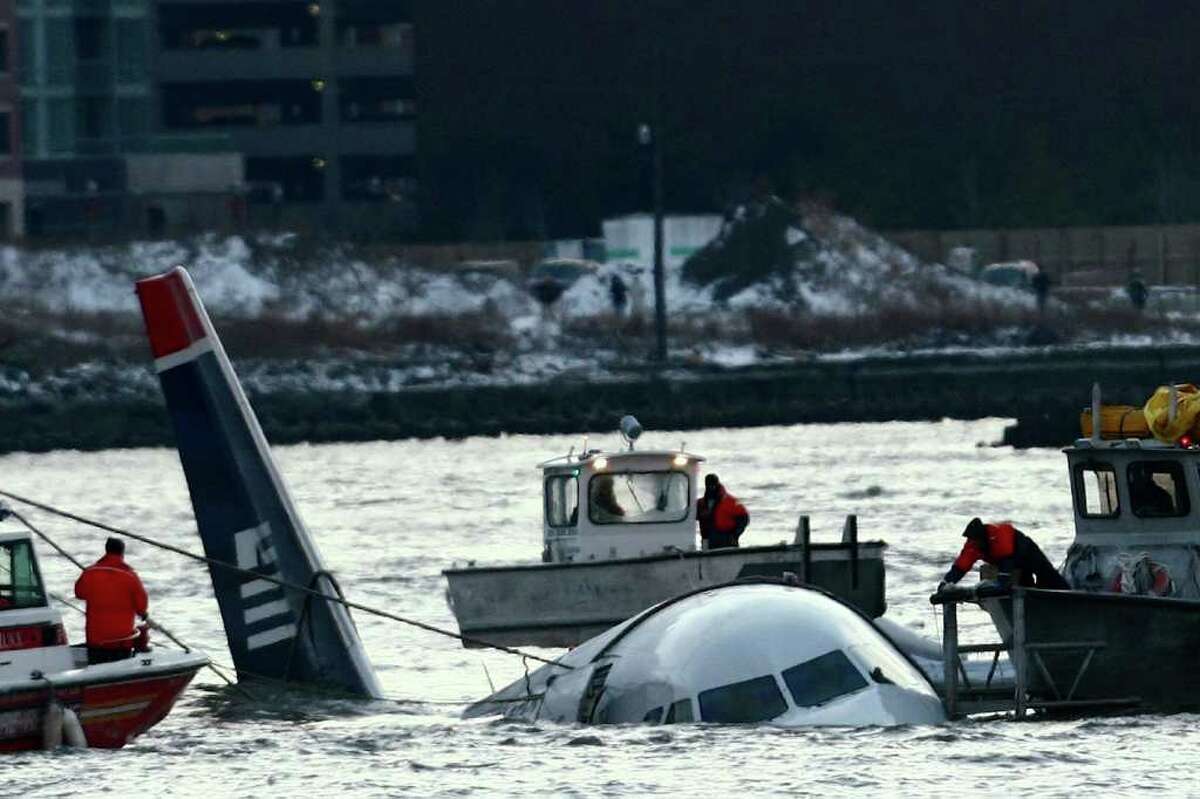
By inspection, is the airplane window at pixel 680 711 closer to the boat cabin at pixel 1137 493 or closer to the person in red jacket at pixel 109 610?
the person in red jacket at pixel 109 610

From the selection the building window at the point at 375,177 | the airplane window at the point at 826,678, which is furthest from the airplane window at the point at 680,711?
the building window at the point at 375,177

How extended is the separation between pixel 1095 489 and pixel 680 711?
6.58m

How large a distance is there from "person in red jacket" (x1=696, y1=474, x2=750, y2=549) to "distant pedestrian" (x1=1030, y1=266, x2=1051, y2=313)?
275 ft

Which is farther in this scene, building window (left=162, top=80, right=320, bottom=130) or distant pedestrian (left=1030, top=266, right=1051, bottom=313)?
building window (left=162, top=80, right=320, bottom=130)

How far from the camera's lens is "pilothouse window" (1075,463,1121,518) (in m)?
30.6

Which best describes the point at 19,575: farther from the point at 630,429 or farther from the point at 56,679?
the point at 630,429

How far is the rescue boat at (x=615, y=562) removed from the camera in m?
35.1

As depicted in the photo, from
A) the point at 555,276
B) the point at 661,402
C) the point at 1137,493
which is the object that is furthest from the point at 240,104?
the point at 1137,493

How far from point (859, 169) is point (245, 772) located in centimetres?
10464

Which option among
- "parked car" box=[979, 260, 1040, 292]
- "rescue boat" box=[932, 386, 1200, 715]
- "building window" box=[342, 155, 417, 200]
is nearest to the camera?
"rescue boat" box=[932, 386, 1200, 715]

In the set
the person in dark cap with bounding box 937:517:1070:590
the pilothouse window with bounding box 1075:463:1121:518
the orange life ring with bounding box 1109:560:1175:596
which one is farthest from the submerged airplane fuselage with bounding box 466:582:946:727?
the pilothouse window with bounding box 1075:463:1121:518

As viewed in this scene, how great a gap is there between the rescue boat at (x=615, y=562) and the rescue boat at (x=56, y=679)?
8.05 m

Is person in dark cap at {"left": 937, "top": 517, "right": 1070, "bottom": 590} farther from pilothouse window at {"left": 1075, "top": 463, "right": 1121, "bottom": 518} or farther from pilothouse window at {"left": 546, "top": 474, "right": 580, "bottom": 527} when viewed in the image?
pilothouse window at {"left": 546, "top": 474, "right": 580, "bottom": 527}

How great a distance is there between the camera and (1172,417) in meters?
30.3
